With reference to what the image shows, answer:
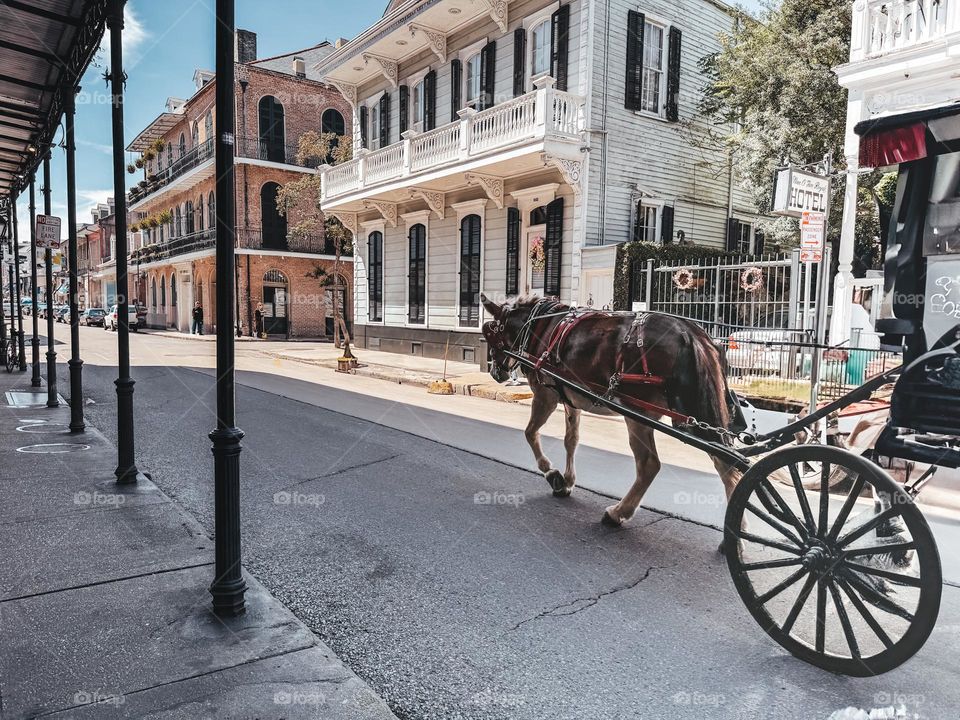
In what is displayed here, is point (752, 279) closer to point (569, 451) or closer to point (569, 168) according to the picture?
point (569, 168)

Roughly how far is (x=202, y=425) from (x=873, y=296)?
447 inches

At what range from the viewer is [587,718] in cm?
277

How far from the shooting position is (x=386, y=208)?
72.9ft

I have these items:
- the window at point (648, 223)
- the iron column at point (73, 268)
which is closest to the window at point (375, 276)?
the window at point (648, 223)

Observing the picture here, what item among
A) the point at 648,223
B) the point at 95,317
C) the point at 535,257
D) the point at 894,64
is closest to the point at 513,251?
the point at 535,257

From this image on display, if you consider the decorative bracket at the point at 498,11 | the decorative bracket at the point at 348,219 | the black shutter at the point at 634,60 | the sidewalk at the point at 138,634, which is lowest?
the sidewalk at the point at 138,634

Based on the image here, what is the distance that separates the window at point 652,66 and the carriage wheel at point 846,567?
16083 mm

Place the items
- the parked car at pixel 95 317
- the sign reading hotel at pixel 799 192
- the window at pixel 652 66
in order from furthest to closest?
1. the parked car at pixel 95 317
2. the window at pixel 652 66
3. the sign reading hotel at pixel 799 192

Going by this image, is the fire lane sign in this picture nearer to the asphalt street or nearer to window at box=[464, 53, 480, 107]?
the asphalt street

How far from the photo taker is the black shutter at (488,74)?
1819 centimetres

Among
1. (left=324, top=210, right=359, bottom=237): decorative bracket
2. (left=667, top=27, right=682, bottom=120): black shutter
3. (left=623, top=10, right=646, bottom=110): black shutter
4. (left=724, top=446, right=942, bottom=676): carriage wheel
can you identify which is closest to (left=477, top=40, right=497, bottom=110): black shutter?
(left=623, top=10, right=646, bottom=110): black shutter

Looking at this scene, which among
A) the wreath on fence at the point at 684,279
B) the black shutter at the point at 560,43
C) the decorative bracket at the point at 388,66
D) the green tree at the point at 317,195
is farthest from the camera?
the green tree at the point at 317,195

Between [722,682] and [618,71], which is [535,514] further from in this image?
[618,71]

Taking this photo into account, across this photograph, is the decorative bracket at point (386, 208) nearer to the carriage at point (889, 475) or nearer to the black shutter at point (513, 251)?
the black shutter at point (513, 251)
